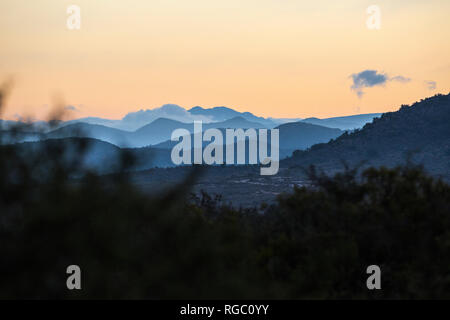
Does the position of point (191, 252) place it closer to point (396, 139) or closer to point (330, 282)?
point (330, 282)

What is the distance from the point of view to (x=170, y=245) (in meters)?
4.83

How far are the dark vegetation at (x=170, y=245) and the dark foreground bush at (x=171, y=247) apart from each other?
0.04 ft

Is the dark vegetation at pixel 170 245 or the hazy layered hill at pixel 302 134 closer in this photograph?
the dark vegetation at pixel 170 245

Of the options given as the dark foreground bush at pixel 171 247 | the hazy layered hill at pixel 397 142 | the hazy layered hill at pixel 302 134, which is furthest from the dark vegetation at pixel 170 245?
the hazy layered hill at pixel 302 134

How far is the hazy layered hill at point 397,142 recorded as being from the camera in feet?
170

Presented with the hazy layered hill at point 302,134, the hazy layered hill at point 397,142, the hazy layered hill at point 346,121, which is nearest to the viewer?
the hazy layered hill at point 397,142

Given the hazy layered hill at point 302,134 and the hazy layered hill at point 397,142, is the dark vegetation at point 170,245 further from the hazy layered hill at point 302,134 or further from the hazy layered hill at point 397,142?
the hazy layered hill at point 302,134

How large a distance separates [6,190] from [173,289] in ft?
6.27

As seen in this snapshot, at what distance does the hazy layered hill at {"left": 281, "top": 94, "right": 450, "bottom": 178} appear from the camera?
51781mm

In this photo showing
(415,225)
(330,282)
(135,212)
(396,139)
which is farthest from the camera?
(396,139)

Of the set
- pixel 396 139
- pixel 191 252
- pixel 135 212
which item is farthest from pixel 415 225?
pixel 396 139

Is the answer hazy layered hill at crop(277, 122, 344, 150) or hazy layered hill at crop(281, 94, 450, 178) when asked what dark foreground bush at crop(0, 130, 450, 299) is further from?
hazy layered hill at crop(277, 122, 344, 150)
